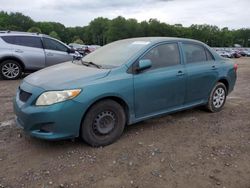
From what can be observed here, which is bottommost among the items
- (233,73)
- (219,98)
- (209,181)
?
(209,181)

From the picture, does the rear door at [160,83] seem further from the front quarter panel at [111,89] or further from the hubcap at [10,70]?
the hubcap at [10,70]

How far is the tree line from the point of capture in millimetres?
111688

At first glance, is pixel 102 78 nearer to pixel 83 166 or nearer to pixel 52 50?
pixel 83 166

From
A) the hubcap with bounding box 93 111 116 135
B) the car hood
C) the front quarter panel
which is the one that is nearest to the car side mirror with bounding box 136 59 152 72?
the front quarter panel

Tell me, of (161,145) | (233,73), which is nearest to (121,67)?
(161,145)

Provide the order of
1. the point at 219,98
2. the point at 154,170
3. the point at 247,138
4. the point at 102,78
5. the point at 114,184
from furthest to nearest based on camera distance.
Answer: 1. the point at 219,98
2. the point at 247,138
3. the point at 102,78
4. the point at 154,170
5. the point at 114,184

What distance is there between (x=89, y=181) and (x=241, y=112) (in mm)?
3942

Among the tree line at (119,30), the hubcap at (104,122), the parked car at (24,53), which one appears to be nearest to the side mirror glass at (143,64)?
the hubcap at (104,122)

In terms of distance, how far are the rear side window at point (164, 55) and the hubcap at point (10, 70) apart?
21.7ft

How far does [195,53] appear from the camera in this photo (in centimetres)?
547

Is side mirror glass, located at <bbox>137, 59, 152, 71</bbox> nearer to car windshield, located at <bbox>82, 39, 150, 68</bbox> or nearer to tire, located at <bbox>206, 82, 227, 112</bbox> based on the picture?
car windshield, located at <bbox>82, 39, 150, 68</bbox>

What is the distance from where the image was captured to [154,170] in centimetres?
353

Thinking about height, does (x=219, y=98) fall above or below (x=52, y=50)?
below

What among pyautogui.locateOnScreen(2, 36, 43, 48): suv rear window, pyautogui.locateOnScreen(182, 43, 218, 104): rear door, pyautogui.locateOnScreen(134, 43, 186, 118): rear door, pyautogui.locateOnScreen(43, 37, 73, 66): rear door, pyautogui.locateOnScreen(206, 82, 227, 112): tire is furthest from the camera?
pyautogui.locateOnScreen(43, 37, 73, 66): rear door
